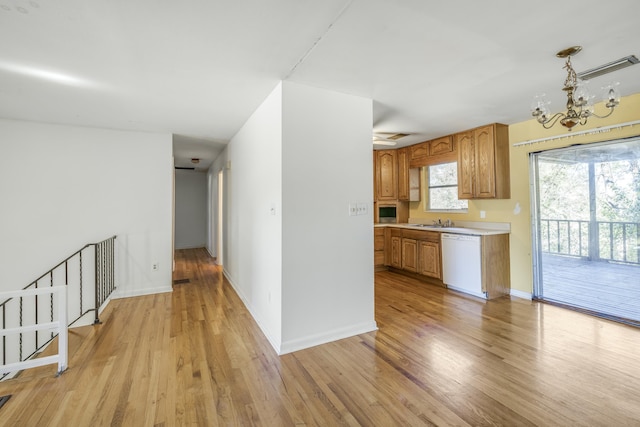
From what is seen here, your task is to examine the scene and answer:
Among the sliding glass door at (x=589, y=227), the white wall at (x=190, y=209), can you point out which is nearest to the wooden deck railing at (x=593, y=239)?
the sliding glass door at (x=589, y=227)

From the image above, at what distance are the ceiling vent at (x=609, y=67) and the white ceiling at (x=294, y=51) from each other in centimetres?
8

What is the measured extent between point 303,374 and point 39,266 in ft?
12.8

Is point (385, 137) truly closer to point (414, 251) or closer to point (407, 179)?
point (407, 179)

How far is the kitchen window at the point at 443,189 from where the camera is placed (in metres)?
5.12

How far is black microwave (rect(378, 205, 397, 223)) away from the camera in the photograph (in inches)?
234

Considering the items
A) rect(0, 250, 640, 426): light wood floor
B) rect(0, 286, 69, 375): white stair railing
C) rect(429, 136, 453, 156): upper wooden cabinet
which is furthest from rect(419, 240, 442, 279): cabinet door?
rect(0, 286, 69, 375): white stair railing

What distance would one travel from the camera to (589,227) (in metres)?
3.42

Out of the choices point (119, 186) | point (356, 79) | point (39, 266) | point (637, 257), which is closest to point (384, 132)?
point (356, 79)

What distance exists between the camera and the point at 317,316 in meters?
2.70

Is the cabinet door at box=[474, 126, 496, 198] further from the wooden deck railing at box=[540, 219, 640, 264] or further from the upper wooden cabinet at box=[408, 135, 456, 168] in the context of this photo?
the wooden deck railing at box=[540, 219, 640, 264]

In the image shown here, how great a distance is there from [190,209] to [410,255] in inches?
266

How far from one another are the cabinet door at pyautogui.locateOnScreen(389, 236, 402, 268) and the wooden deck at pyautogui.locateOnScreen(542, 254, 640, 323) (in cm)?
203

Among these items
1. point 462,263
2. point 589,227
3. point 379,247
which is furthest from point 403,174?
point 589,227

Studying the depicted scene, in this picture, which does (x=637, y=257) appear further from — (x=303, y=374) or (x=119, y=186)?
(x=119, y=186)
